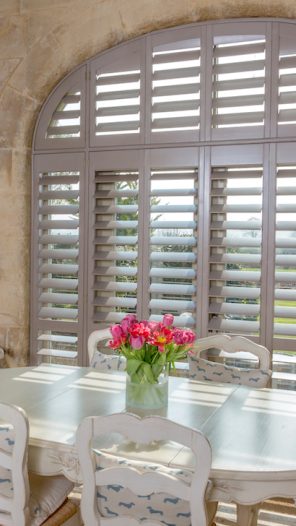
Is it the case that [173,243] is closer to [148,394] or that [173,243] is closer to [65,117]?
[65,117]

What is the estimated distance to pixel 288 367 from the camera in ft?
10.7

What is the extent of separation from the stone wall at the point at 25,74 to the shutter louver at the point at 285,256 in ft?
4.06

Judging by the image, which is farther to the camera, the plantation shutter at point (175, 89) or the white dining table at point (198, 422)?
the plantation shutter at point (175, 89)

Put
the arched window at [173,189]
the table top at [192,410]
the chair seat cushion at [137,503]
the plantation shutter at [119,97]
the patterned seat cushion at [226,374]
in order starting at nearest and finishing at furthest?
the chair seat cushion at [137,503]
the table top at [192,410]
the patterned seat cushion at [226,374]
the arched window at [173,189]
the plantation shutter at [119,97]

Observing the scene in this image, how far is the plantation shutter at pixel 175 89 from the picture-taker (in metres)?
3.40

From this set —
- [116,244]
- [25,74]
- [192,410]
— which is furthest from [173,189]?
[192,410]

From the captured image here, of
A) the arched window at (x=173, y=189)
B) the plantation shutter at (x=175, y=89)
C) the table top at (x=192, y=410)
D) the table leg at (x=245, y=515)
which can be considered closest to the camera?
the table top at (x=192, y=410)

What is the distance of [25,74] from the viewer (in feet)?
12.3

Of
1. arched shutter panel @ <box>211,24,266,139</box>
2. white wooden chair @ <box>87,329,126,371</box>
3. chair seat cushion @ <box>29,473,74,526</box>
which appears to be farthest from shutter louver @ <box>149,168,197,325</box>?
chair seat cushion @ <box>29,473,74,526</box>

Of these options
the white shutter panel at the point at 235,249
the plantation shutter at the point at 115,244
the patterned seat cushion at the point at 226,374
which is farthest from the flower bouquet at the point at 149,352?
the plantation shutter at the point at 115,244

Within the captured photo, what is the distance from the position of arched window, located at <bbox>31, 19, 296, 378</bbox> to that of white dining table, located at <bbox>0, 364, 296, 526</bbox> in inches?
29.7

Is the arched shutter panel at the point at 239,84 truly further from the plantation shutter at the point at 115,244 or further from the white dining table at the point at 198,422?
the white dining table at the point at 198,422

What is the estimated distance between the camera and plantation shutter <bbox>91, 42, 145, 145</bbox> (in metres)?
3.54

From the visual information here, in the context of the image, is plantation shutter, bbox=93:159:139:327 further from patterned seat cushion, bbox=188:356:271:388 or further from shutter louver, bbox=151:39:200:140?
patterned seat cushion, bbox=188:356:271:388
